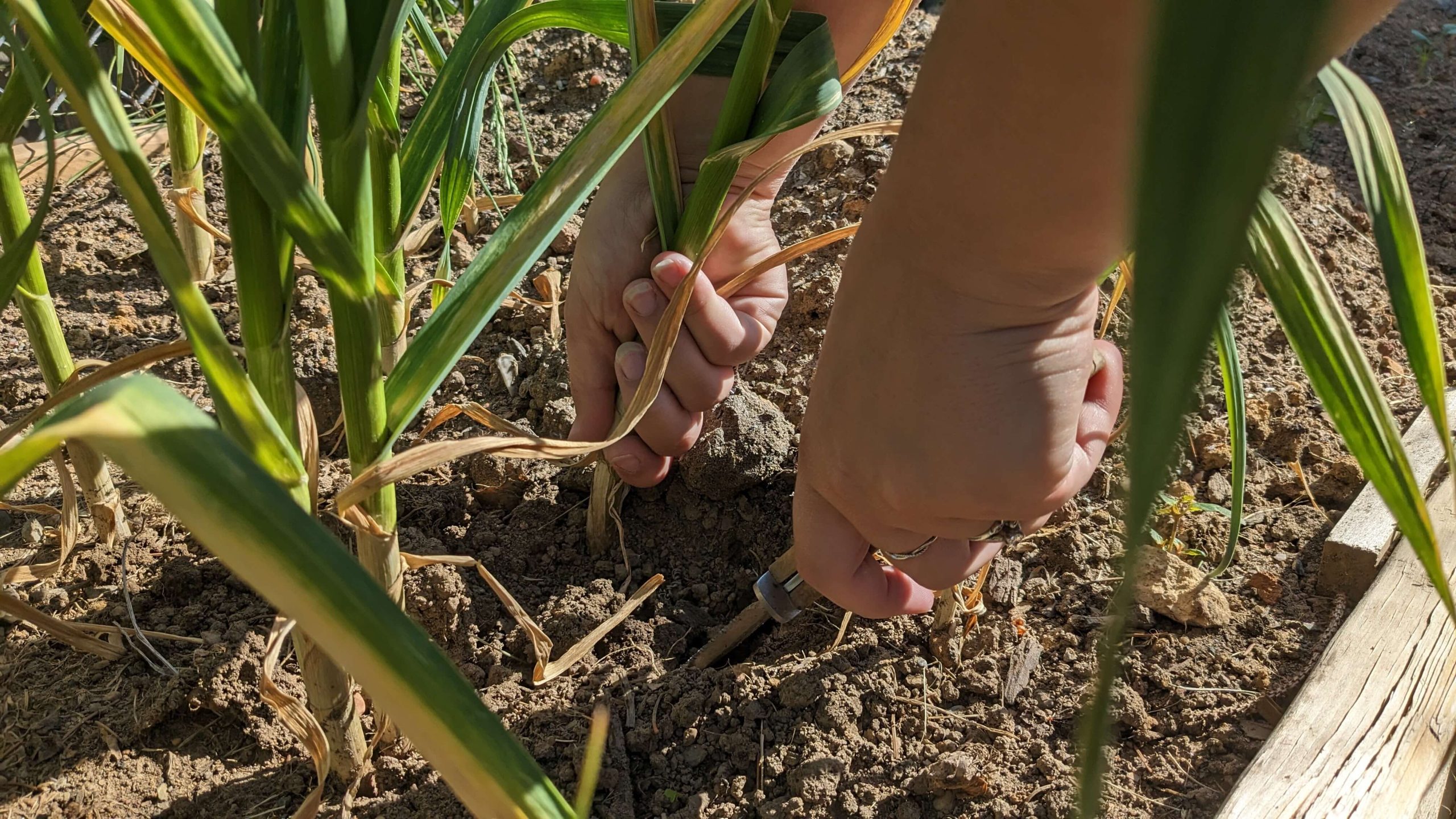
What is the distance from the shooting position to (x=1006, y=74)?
1.45 feet

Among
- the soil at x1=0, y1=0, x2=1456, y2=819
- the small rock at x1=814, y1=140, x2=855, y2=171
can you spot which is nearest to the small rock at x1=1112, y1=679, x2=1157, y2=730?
the soil at x1=0, y1=0, x2=1456, y2=819

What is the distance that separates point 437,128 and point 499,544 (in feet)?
1.62

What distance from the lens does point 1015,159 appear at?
1.57 ft

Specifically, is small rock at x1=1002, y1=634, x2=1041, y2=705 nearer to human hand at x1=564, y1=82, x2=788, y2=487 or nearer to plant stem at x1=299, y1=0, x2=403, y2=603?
human hand at x1=564, y1=82, x2=788, y2=487

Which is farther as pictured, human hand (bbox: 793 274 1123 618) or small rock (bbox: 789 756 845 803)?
small rock (bbox: 789 756 845 803)

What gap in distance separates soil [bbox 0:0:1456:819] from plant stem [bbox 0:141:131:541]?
4 centimetres

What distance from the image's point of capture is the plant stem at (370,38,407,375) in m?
0.77

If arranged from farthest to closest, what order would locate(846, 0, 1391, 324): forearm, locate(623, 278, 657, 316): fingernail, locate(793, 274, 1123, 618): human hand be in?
locate(623, 278, 657, 316): fingernail → locate(793, 274, 1123, 618): human hand → locate(846, 0, 1391, 324): forearm

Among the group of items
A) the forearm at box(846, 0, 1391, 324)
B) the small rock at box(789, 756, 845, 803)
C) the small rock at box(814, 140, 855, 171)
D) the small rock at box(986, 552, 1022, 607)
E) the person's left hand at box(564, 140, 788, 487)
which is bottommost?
the small rock at box(986, 552, 1022, 607)

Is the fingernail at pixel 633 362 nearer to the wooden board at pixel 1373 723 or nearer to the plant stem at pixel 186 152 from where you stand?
the plant stem at pixel 186 152

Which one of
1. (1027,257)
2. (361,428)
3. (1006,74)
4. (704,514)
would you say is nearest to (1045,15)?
(1006,74)

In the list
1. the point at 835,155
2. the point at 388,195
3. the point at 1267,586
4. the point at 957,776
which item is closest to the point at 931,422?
the point at 957,776

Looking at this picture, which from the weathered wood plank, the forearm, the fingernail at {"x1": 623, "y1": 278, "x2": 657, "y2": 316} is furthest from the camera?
the weathered wood plank

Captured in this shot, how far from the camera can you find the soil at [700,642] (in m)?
0.86
